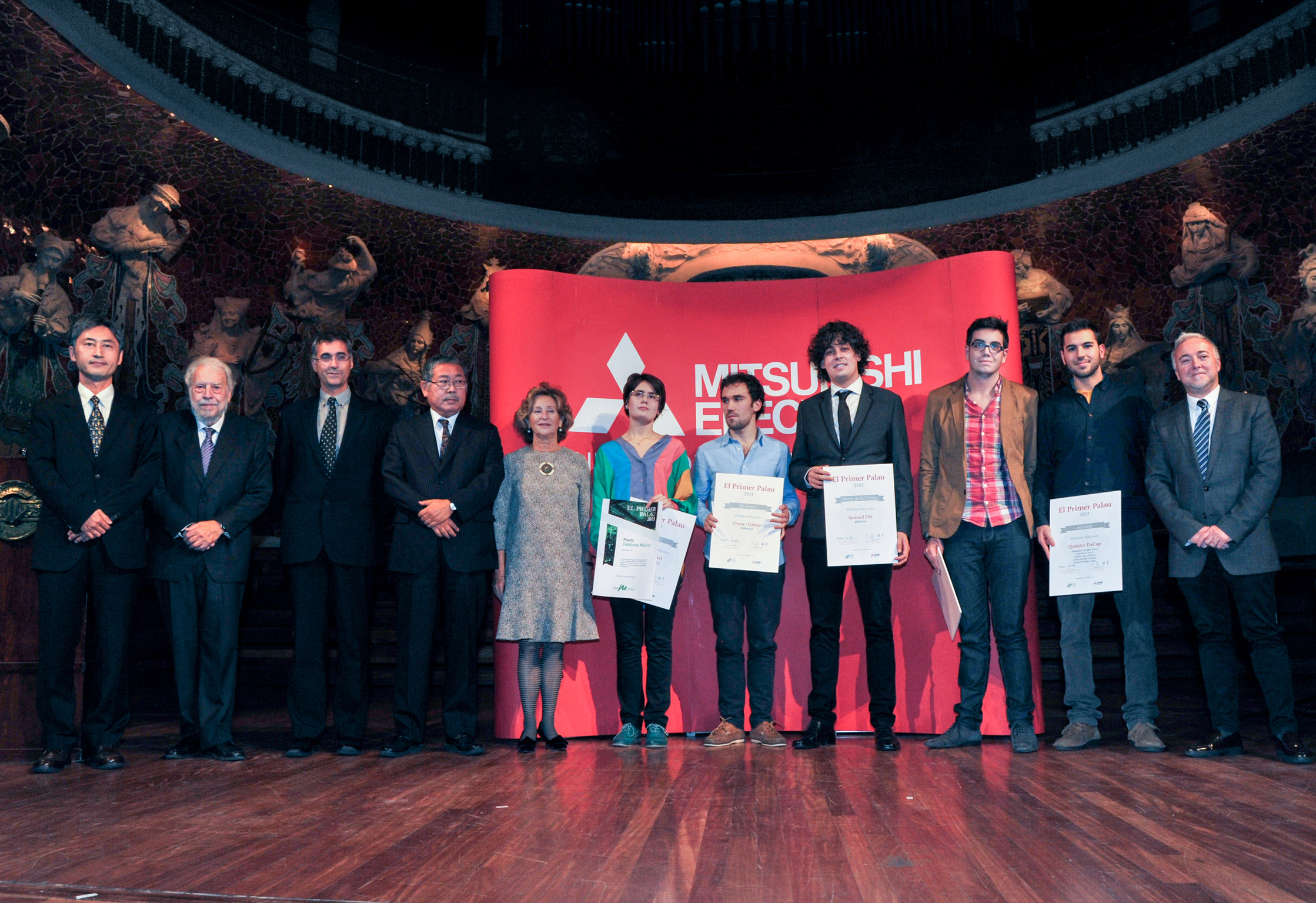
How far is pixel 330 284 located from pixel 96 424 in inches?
241

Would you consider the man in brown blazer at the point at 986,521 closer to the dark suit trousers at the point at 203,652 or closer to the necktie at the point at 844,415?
the necktie at the point at 844,415

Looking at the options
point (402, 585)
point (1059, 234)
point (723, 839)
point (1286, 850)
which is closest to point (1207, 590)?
point (1286, 850)

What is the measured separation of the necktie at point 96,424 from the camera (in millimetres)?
3627

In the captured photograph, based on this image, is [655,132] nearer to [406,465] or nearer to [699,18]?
[699,18]

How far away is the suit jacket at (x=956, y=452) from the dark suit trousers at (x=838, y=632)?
309mm

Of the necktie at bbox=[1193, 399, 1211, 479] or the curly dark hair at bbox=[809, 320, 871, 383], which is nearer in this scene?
the necktie at bbox=[1193, 399, 1211, 479]

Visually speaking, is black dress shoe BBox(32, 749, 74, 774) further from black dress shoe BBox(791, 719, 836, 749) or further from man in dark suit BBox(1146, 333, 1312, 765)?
man in dark suit BBox(1146, 333, 1312, 765)

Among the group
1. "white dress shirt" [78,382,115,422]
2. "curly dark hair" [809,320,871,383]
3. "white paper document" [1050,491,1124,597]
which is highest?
"curly dark hair" [809,320,871,383]

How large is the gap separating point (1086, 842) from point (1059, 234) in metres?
8.52

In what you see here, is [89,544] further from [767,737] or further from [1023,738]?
Result: [1023,738]

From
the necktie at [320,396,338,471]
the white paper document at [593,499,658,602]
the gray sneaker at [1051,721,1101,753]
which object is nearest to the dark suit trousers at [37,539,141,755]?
the necktie at [320,396,338,471]

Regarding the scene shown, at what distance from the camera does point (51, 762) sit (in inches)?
132

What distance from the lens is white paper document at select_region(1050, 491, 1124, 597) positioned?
3564mm

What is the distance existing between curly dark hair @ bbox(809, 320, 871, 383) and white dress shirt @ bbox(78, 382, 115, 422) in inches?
109
